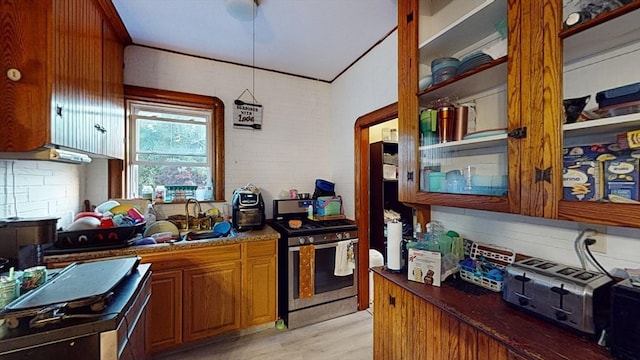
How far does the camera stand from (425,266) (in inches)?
53.3

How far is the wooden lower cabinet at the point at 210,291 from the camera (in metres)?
1.97

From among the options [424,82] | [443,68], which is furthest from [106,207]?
[443,68]

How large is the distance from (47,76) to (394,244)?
195 cm

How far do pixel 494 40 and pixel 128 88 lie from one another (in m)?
2.98

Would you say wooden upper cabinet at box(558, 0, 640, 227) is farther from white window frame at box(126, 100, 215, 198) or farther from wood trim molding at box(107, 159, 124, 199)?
wood trim molding at box(107, 159, 124, 199)

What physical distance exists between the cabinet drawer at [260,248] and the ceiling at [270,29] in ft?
6.23

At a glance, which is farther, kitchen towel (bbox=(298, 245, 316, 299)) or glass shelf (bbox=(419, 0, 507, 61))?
kitchen towel (bbox=(298, 245, 316, 299))

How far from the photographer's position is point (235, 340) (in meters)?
2.26

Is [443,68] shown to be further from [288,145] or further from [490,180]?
[288,145]

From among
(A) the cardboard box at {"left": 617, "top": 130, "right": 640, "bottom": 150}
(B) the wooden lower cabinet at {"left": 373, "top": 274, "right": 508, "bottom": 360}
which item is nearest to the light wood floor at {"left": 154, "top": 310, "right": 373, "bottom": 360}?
(B) the wooden lower cabinet at {"left": 373, "top": 274, "right": 508, "bottom": 360}

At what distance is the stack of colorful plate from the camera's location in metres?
1.23

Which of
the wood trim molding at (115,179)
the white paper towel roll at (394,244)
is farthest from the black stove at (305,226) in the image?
the wood trim molding at (115,179)

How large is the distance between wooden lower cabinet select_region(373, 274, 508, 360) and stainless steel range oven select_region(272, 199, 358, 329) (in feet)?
3.28

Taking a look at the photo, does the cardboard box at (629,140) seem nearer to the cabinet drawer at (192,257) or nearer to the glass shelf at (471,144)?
the glass shelf at (471,144)
